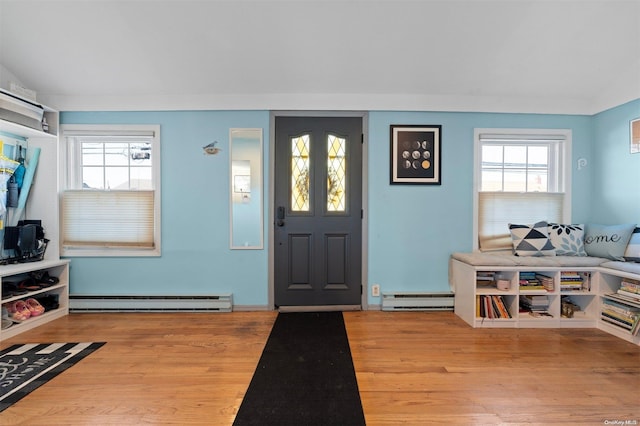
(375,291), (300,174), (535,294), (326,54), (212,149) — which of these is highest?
(326,54)

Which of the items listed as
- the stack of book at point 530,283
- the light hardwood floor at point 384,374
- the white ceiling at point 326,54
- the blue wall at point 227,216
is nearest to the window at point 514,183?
the blue wall at point 227,216

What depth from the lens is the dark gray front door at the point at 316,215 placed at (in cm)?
316

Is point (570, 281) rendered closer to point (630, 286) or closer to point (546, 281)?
point (546, 281)

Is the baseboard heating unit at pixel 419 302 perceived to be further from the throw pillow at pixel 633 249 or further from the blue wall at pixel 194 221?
the throw pillow at pixel 633 249

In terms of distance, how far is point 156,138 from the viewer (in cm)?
315

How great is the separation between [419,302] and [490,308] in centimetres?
69

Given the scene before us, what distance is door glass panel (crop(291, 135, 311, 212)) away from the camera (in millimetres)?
3178

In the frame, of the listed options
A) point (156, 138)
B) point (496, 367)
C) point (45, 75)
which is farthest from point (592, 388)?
point (45, 75)

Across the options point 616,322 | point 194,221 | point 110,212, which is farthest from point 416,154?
point 110,212

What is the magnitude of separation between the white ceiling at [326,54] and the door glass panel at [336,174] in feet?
1.44

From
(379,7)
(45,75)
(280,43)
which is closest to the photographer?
(379,7)

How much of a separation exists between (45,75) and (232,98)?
189 centimetres

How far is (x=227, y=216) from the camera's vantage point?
3.17 m

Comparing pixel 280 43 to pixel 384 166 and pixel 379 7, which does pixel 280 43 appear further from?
pixel 384 166
